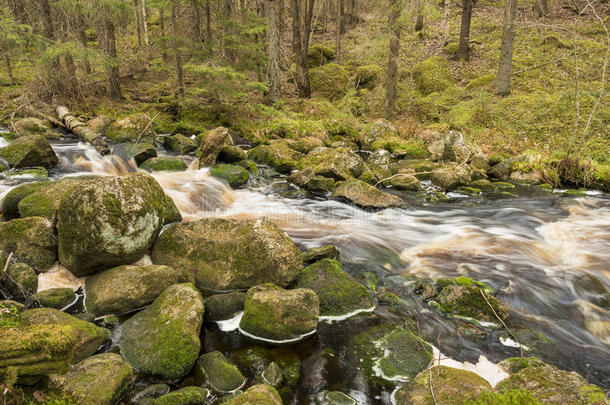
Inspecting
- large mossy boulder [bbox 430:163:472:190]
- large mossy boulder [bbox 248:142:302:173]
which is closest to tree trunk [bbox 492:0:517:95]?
large mossy boulder [bbox 430:163:472:190]

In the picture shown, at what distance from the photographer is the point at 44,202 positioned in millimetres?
6145

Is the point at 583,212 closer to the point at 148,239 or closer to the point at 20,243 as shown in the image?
the point at 148,239

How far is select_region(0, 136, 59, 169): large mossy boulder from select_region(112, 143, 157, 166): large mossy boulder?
5.50ft

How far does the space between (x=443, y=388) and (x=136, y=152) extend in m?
10.0

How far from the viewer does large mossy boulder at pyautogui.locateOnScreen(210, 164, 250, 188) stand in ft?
33.2

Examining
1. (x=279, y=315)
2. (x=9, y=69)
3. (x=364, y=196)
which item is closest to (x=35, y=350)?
(x=279, y=315)

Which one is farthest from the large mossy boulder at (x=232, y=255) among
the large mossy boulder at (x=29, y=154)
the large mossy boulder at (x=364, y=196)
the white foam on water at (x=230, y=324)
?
the large mossy boulder at (x=29, y=154)

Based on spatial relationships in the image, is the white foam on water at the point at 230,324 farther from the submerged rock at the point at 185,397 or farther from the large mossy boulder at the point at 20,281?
the large mossy boulder at the point at 20,281

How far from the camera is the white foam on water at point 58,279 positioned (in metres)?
5.02

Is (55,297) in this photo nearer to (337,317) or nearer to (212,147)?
(337,317)

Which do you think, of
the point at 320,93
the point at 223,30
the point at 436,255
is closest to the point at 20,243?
the point at 436,255

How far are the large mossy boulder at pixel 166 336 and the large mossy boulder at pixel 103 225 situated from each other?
1.09 metres

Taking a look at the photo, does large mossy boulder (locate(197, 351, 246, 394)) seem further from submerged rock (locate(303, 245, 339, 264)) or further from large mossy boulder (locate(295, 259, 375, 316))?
submerged rock (locate(303, 245, 339, 264))

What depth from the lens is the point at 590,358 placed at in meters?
4.47
